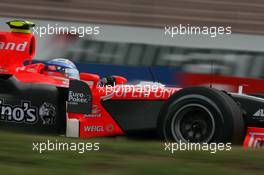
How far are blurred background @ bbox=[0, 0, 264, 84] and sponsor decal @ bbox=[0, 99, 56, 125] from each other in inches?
217

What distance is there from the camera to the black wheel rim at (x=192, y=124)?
5.08 m

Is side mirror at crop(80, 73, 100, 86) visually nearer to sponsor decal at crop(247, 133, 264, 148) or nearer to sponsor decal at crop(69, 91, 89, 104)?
sponsor decal at crop(69, 91, 89, 104)

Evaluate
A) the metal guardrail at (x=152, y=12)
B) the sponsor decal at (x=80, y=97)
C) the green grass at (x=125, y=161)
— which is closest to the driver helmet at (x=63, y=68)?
the sponsor decal at (x=80, y=97)

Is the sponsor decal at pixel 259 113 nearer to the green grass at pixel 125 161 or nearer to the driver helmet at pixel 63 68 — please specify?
the green grass at pixel 125 161

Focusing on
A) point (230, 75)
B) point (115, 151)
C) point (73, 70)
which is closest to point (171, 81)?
point (230, 75)

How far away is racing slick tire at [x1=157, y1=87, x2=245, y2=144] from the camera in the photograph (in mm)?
4957

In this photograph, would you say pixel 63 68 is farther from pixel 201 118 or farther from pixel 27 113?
pixel 201 118

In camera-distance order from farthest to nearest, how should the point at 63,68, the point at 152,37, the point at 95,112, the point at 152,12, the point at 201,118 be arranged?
the point at 152,12
the point at 152,37
the point at 63,68
the point at 95,112
the point at 201,118

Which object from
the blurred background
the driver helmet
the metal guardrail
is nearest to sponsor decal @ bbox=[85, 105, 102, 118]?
the driver helmet

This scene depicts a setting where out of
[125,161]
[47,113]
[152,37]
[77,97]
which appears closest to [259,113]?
[77,97]

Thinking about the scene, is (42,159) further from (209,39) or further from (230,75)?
(209,39)

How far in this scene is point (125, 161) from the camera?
3.52 metres

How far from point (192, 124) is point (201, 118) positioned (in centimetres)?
10

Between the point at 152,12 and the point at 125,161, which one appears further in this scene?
the point at 152,12
